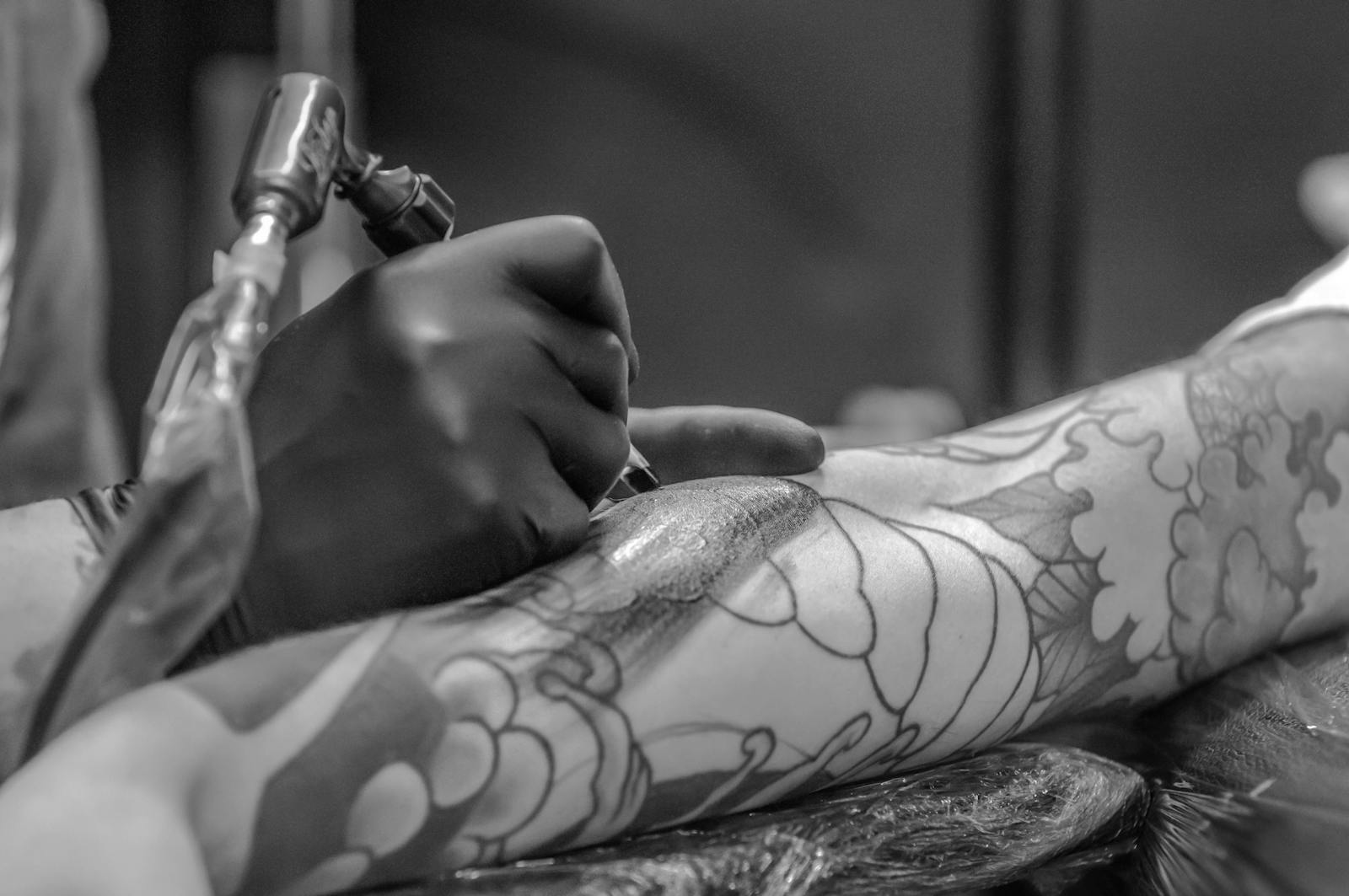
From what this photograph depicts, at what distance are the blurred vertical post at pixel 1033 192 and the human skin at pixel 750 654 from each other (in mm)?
1655

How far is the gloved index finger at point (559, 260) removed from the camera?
638mm

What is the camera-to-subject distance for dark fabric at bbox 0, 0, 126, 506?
3.74 ft

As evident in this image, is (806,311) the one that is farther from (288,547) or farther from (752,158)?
(288,547)

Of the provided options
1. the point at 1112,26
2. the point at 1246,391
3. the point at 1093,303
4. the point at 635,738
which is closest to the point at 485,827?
the point at 635,738

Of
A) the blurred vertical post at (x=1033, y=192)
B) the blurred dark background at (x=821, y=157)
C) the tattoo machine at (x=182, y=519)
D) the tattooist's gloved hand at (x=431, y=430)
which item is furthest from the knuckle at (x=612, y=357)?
the blurred vertical post at (x=1033, y=192)

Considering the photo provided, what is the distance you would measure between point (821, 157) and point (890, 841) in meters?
2.11

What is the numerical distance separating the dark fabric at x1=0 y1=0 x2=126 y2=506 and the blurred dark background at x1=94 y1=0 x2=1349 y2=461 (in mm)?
903

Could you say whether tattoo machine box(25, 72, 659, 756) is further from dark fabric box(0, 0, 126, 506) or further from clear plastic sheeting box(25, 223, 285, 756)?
dark fabric box(0, 0, 126, 506)

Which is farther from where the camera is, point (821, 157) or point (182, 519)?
point (821, 157)

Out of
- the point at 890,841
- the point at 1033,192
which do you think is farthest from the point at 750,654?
the point at 1033,192

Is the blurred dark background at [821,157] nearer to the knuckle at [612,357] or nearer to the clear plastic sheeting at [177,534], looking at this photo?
the knuckle at [612,357]

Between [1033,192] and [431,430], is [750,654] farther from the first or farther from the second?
[1033,192]

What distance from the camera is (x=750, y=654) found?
0.62 metres

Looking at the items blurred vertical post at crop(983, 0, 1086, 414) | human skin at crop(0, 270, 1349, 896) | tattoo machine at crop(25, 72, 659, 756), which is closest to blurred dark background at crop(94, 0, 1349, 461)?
blurred vertical post at crop(983, 0, 1086, 414)
